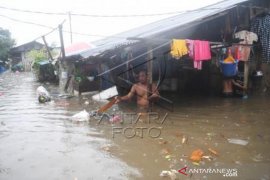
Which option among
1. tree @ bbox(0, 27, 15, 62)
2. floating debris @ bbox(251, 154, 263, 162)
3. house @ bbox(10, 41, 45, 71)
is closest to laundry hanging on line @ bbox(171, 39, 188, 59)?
floating debris @ bbox(251, 154, 263, 162)

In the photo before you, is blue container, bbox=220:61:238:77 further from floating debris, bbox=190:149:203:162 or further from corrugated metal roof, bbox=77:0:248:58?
floating debris, bbox=190:149:203:162

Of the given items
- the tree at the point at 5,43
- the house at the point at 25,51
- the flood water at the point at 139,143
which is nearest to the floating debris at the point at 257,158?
the flood water at the point at 139,143

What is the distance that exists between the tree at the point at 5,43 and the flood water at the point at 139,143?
25.0 meters

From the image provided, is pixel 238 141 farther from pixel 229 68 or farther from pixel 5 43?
pixel 5 43

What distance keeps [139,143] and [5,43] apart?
101ft

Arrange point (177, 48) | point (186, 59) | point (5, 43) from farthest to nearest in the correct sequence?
point (5, 43), point (186, 59), point (177, 48)

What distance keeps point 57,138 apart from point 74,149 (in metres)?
0.97

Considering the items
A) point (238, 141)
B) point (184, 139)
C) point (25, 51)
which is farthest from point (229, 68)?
point (25, 51)

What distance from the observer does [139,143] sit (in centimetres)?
548

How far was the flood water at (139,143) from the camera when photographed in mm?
4266

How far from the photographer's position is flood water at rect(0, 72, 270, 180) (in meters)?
4.27

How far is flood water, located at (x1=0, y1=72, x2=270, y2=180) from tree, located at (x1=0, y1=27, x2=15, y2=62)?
25.0 metres

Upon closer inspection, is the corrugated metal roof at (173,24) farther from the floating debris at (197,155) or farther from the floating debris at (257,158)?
the floating debris at (257,158)

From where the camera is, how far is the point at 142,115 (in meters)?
7.75
